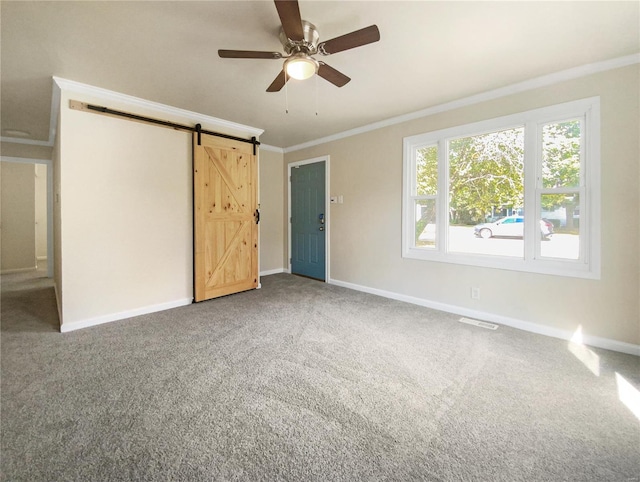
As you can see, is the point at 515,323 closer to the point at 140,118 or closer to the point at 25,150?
the point at 140,118

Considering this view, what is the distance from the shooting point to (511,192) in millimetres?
3016

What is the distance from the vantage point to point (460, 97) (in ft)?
10.5

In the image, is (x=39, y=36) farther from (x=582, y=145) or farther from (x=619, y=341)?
(x=619, y=341)

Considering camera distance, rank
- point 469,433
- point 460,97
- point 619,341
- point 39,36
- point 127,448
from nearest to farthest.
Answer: point 127,448 < point 469,433 < point 39,36 < point 619,341 < point 460,97

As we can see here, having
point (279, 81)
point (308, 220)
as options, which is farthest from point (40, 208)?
point (279, 81)

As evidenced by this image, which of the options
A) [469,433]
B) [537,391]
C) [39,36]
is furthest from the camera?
[39,36]

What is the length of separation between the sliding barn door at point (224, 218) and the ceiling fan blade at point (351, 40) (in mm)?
2487

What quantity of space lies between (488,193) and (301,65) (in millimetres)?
2453

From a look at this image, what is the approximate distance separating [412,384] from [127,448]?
1.73 metres

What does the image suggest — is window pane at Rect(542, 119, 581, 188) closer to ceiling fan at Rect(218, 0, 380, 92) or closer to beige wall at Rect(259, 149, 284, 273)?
ceiling fan at Rect(218, 0, 380, 92)

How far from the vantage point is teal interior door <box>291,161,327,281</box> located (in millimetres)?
5016

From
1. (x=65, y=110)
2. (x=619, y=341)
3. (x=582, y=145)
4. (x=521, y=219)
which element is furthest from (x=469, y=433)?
(x=65, y=110)

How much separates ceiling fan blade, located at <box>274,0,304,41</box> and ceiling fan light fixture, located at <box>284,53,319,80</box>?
0.53 feet

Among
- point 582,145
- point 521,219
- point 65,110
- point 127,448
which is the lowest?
point 127,448
